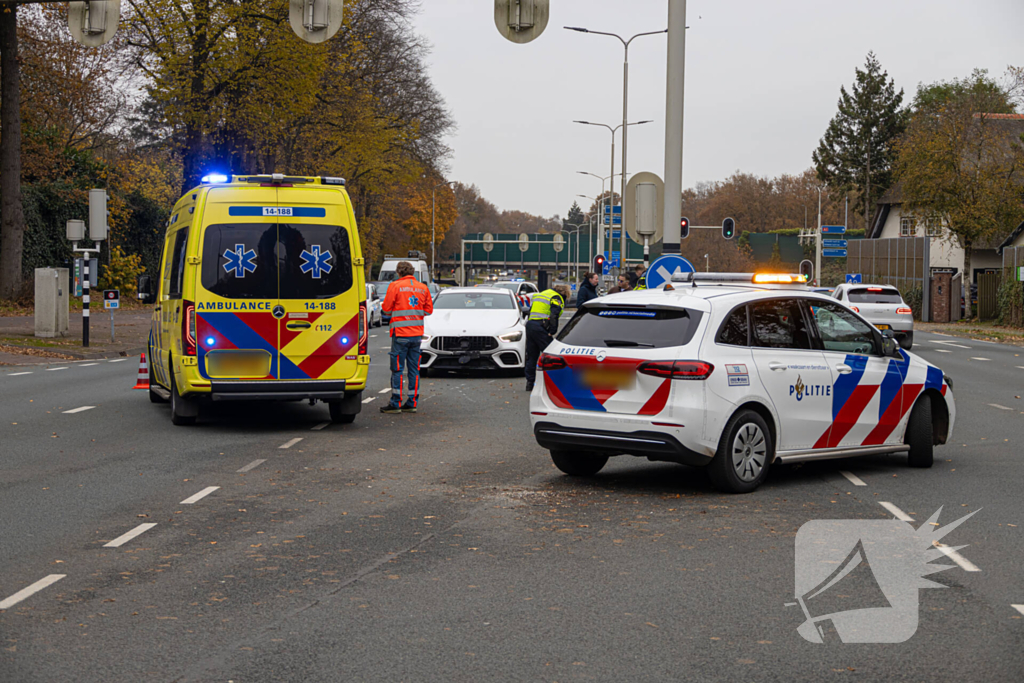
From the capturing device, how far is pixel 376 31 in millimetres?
46781

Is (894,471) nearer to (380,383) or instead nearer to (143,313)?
(380,383)

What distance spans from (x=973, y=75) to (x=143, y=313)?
42380 mm

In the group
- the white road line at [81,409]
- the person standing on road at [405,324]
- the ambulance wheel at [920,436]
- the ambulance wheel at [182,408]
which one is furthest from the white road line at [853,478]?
the white road line at [81,409]

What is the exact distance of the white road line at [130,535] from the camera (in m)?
6.91

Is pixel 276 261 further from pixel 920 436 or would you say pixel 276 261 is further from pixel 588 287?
pixel 588 287

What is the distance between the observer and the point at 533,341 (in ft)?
56.3

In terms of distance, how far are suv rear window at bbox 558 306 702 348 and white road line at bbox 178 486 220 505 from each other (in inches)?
115

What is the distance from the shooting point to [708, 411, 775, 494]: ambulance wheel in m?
8.57

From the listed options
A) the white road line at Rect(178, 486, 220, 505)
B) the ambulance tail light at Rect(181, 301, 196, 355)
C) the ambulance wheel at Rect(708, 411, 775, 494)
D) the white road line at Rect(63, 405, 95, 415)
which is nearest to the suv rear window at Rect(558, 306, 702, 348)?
the ambulance wheel at Rect(708, 411, 775, 494)

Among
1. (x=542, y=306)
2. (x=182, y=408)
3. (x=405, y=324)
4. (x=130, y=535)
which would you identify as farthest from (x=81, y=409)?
(x=130, y=535)

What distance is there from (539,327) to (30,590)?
11828 millimetres

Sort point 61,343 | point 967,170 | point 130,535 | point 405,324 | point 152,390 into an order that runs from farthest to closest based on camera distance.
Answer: point 967,170 < point 61,343 < point 152,390 < point 405,324 < point 130,535

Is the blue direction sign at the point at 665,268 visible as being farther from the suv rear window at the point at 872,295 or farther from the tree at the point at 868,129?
the tree at the point at 868,129

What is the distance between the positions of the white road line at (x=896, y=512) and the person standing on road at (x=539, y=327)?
29.8 feet
